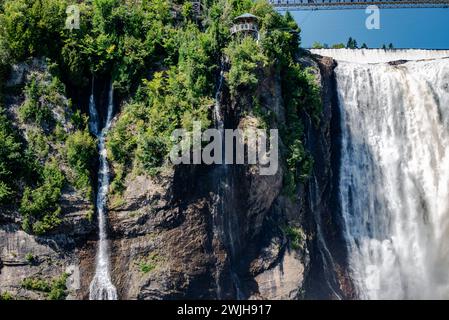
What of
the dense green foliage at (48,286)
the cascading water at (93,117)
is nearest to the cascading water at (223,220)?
the cascading water at (93,117)

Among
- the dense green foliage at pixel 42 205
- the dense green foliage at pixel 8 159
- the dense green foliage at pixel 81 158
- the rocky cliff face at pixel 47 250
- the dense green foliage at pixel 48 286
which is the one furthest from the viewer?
the dense green foliage at pixel 81 158

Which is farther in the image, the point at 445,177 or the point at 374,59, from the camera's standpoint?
the point at 374,59

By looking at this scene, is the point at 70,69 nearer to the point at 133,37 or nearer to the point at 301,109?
the point at 133,37

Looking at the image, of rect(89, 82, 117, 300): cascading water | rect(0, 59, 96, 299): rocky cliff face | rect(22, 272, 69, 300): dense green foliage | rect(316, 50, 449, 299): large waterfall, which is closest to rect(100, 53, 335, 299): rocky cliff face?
rect(89, 82, 117, 300): cascading water

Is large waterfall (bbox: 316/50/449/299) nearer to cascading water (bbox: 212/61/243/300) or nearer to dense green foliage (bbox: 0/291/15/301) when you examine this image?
cascading water (bbox: 212/61/243/300)

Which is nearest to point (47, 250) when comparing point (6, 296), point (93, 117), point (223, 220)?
point (6, 296)

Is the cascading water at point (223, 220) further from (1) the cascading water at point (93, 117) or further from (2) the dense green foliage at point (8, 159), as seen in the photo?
(2) the dense green foliage at point (8, 159)

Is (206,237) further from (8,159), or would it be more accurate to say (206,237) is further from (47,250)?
(8,159)

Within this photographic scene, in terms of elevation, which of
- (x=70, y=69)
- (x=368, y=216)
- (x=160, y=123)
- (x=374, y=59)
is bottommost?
(x=368, y=216)
